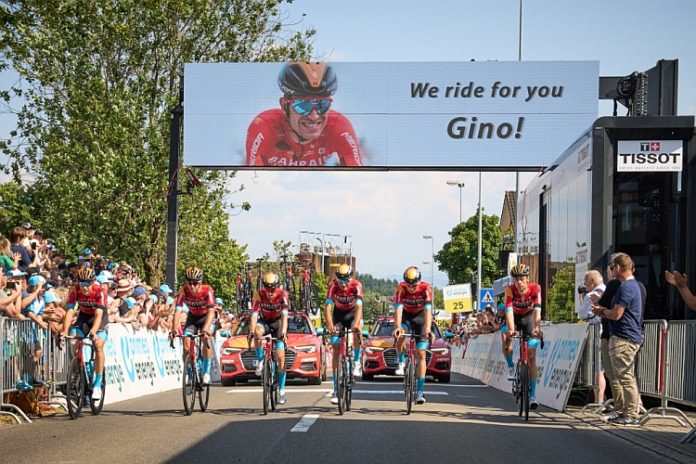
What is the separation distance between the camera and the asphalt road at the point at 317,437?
10781mm

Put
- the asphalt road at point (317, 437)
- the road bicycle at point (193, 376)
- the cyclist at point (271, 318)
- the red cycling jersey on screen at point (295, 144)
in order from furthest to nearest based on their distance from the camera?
the red cycling jersey on screen at point (295, 144) → the cyclist at point (271, 318) → the road bicycle at point (193, 376) → the asphalt road at point (317, 437)

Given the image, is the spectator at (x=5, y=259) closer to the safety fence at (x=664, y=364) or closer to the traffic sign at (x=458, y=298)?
the safety fence at (x=664, y=364)

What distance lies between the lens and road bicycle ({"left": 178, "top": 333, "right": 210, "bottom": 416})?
15.9 meters

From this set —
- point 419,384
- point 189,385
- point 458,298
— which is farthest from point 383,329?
point 458,298

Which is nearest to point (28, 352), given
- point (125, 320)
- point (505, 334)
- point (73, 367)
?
point (73, 367)

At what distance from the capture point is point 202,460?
1038 cm

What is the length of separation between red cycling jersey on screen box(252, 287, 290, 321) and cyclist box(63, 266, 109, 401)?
2.17 meters

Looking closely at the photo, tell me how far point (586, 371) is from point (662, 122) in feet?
12.0

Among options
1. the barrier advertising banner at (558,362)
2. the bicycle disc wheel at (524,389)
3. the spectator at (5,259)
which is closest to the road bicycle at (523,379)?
the bicycle disc wheel at (524,389)

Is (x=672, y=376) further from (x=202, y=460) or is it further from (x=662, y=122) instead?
(x=202, y=460)

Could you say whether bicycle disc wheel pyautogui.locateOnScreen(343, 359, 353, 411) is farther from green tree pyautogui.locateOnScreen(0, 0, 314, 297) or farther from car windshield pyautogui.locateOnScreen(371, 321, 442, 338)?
green tree pyautogui.locateOnScreen(0, 0, 314, 297)

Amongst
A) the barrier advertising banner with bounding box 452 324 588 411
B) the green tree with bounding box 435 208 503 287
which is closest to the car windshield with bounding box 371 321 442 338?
the barrier advertising banner with bounding box 452 324 588 411

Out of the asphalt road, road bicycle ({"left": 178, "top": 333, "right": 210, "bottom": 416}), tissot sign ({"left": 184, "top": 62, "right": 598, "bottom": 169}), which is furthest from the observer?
tissot sign ({"left": 184, "top": 62, "right": 598, "bottom": 169})

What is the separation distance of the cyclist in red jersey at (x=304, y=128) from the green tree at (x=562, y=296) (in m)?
14.5
